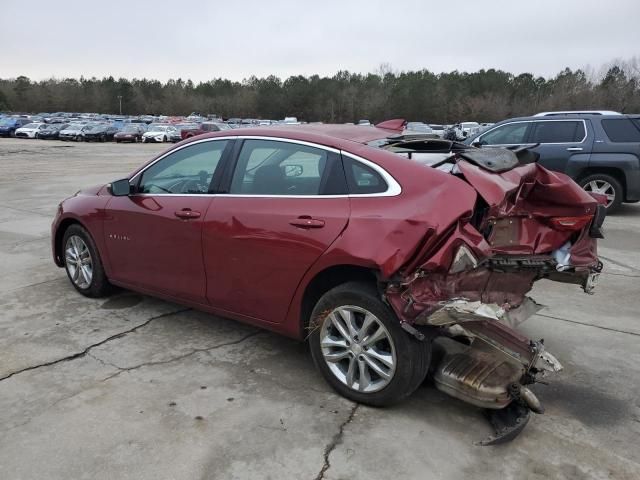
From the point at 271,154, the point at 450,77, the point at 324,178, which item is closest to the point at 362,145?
the point at 324,178

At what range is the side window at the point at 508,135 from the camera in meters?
10.4

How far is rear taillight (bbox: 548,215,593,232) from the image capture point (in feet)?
12.4

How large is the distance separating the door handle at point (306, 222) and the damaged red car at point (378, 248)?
1 centimetres

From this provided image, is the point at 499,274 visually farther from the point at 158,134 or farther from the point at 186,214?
the point at 158,134

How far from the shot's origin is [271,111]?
4373 inches

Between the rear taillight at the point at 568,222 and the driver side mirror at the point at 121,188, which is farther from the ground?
the driver side mirror at the point at 121,188

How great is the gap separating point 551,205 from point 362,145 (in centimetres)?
142

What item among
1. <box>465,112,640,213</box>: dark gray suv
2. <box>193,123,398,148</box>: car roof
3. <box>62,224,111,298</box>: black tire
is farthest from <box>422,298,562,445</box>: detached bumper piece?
<box>465,112,640,213</box>: dark gray suv

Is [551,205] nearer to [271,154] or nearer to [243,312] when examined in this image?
[271,154]

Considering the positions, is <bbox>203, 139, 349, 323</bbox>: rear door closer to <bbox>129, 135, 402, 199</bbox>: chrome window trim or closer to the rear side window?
<bbox>129, 135, 402, 199</bbox>: chrome window trim

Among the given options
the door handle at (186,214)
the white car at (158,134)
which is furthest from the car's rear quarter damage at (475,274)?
the white car at (158,134)

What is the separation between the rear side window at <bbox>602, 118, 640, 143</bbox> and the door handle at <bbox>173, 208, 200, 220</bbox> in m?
8.49

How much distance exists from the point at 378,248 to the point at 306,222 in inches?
21.7

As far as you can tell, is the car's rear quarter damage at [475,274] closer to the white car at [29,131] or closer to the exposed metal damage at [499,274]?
the exposed metal damage at [499,274]
